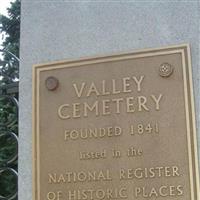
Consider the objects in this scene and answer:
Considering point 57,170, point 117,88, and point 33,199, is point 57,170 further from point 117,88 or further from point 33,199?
point 117,88

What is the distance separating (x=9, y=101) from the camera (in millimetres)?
8797

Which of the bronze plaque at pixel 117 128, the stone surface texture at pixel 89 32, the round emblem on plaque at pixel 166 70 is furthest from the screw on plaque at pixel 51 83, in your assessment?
the round emblem on plaque at pixel 166 70

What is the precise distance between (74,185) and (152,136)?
0.66m

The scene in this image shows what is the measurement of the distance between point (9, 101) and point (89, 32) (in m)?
4.53

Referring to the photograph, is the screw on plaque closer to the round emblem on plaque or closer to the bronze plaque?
the bronze plaque

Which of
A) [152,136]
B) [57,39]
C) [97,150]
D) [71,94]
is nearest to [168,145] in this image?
[152,136]

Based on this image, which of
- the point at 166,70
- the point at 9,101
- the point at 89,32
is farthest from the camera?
→ the point at 9,101

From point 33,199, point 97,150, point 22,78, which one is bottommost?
point 33,199

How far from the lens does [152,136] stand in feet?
13.6

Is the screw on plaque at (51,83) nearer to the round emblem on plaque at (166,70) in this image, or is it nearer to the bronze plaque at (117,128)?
the bronze plaque at (117,128)

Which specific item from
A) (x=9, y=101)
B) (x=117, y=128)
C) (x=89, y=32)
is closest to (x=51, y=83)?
(x=89, y=32)

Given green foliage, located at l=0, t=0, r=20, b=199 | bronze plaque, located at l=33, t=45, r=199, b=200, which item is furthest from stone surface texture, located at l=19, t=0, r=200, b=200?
green foliage, located at l=0, t=0, r=20, b=199

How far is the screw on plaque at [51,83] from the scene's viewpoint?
4496 millimetres

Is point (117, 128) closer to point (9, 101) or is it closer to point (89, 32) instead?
point (89, 32)
